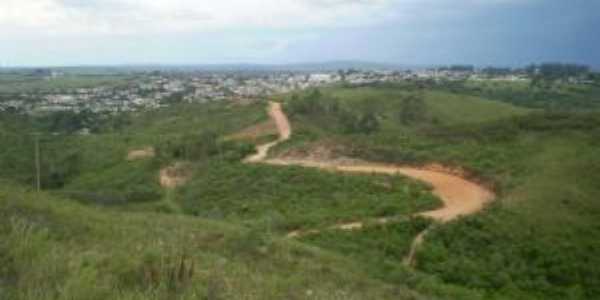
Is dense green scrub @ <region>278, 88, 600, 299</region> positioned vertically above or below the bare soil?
above

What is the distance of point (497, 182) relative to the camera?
734 inches

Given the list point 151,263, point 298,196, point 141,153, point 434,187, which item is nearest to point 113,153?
point 141,153

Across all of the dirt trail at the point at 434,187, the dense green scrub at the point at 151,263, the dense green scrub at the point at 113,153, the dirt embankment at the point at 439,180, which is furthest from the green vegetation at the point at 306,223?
the dirt embankment at the point at 439,180

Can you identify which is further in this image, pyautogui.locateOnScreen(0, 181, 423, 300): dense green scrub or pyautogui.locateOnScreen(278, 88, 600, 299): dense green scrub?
pyautogui.locateOnScreen(278, 88, 600, 299): dense green scrub

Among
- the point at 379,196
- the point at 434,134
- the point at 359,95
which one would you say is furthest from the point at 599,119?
the point at 359,95

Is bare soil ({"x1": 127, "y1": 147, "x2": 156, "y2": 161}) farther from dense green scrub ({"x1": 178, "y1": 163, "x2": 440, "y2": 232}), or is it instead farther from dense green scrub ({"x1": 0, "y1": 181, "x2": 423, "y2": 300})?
dense green scrub ({"x1": 0, "y1": 181, "x2": 423, "y2": 300})

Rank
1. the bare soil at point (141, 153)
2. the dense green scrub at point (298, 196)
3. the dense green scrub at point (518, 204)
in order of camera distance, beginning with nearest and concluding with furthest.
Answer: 1. the dense green scrub at point (518, 204)
2. the dense green scrub at point (298, 196)
3. the bare soil at point (141, 153)

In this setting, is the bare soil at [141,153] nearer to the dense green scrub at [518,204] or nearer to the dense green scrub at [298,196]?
the dense green scrub at [518,204]

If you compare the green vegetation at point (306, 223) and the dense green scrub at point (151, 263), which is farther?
the green vegetation at point (306, 223)

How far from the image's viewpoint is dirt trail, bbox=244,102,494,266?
1550 cm

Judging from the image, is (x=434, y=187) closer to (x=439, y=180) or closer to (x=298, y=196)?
(x=439, y=180)

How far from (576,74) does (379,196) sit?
79268 millimetres

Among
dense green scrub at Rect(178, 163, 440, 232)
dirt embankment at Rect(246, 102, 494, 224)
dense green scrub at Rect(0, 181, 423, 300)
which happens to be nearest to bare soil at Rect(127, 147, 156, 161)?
dirt embankment at Rect(246, 102, 494, 224)

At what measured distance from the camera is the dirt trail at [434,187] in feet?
50.8
